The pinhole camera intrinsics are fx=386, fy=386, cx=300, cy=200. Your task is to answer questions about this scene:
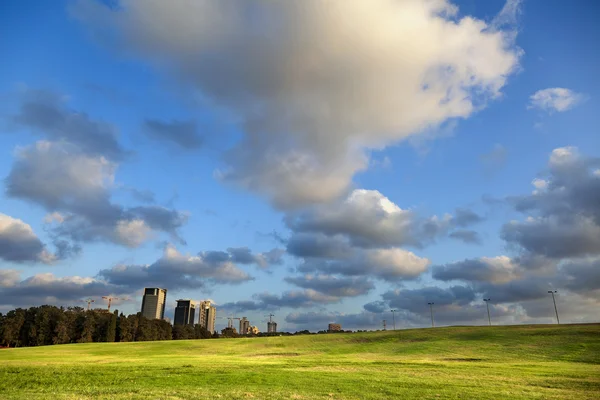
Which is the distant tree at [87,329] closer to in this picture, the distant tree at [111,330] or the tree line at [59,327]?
the tree line at [59,327]

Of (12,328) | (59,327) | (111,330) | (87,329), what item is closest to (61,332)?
(59,327)

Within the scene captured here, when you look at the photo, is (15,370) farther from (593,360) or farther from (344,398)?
(593,360)

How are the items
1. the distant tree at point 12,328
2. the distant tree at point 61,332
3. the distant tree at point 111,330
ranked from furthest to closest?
the distant tree at point 111,330
the distant tree at point 61,332
the distant tree at point 12,328

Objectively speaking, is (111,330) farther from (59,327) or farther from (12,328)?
(12,328)

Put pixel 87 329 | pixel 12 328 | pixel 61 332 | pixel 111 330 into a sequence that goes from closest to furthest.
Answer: pixel 12 328, pixel 61 332, pixel 87 329, pixel 111 330

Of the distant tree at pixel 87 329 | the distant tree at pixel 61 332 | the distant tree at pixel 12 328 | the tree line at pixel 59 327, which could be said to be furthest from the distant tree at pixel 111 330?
the distant tree at pixel 12 328

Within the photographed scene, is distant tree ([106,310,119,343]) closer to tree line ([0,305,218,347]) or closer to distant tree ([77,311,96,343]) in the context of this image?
tree line ([0,305,218,347])

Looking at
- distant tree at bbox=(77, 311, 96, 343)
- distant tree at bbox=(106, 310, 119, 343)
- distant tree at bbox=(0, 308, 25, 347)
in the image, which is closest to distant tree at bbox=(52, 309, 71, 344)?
distant tree at bbox=(77, 311, 96, 343)

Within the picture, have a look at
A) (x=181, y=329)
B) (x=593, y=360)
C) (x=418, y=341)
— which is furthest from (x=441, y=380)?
(x=181, y=329)

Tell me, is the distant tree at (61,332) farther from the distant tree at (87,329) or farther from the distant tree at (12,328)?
the distant tree at (12,328)

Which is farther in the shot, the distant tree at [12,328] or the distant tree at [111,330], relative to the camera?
the distant tree at [111,330]

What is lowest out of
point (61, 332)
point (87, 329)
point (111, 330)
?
point (61, 332)

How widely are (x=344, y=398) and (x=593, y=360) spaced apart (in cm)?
4978

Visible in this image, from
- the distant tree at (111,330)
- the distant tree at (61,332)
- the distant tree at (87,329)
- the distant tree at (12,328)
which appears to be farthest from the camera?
the distant tree at (111,330)
